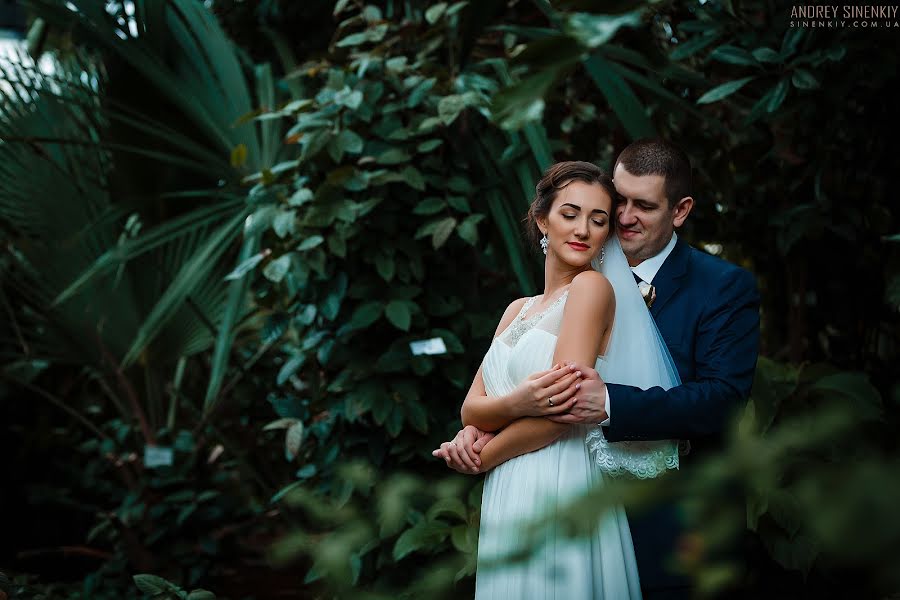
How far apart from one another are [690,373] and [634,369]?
0.13m

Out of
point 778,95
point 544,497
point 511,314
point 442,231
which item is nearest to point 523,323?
point 511,314

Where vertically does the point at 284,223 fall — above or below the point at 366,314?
above

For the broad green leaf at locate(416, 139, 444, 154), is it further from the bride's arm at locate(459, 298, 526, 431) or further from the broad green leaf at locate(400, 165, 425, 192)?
the bride's arm at locate(459, 298, 526, 431)

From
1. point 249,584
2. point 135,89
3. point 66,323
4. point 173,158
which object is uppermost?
point 135,89

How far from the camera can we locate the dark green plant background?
7.17 feet

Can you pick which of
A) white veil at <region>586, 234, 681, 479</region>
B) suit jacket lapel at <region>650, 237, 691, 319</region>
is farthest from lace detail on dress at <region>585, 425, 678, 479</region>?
suit jacket lapel at <region>650, 237, 691, 319</region>

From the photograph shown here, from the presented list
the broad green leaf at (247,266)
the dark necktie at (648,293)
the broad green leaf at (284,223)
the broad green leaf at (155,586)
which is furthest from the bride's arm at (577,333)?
the broad green leaf at (247,266)

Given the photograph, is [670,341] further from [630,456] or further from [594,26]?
[594,26]

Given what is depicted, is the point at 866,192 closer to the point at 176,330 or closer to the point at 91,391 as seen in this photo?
the point at 176,330

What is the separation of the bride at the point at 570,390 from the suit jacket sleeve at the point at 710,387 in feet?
0.20

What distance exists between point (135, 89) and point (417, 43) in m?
1.12

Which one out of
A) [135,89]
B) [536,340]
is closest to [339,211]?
[536,340]

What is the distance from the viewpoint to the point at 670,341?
4.46ft

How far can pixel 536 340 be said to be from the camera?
4.33 ft
